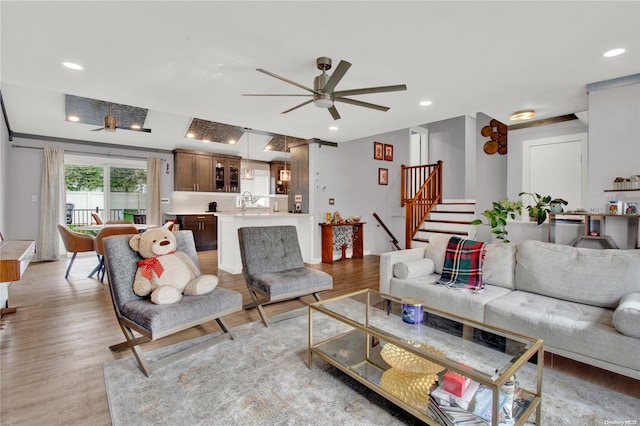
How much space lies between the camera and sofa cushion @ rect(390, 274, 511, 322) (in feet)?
7.98

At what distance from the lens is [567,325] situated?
6.42ft

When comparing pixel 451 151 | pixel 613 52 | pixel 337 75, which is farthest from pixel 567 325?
pixel 451 151

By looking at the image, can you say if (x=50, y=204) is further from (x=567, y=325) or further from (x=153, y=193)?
(x=567, y=325)

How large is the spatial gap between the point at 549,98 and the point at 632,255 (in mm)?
2073

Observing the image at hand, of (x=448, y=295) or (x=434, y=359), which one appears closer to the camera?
(x=434, y=359)

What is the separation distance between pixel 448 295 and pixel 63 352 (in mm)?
3135

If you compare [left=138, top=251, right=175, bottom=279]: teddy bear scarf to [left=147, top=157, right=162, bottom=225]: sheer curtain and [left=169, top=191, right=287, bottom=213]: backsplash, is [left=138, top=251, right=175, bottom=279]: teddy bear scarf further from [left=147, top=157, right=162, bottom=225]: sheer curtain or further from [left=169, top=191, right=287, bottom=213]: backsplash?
[left=169, top=191, right=287, bottom=213]: backsplash

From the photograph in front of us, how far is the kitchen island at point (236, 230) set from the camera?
486cm

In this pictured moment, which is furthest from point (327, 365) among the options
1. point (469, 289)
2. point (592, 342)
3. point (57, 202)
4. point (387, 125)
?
point (57, 202)

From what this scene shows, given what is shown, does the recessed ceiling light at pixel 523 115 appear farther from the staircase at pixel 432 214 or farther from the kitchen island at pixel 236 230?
the kitchen island at pixel 236 230

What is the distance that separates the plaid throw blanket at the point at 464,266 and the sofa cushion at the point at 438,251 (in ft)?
0.29

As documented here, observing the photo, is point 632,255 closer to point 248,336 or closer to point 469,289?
point 469,289

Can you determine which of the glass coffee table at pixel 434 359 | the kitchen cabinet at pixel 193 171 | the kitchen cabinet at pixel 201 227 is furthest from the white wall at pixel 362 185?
the glass coffee table at pixel 434 359

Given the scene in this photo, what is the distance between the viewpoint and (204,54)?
246 centimetres
